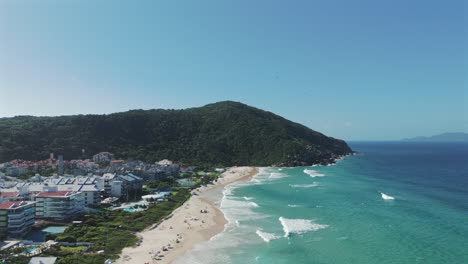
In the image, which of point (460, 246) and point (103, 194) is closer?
point (460, 246)

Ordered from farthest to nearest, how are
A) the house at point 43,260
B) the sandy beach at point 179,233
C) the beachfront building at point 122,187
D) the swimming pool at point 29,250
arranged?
1. the beachfront building at point 122,187
2. the sandy beach at point 179,233
3. the swimming pool at point 29,250
4. the house at point 43,260

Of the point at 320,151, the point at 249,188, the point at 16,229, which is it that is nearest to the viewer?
the point at 16,229

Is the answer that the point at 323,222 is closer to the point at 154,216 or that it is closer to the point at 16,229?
the point at 154,216

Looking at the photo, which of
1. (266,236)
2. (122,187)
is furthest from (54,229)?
(266,236)

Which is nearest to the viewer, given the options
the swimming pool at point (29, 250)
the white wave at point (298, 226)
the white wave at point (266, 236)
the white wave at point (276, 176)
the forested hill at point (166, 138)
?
the swimming pool at point (29, 250)

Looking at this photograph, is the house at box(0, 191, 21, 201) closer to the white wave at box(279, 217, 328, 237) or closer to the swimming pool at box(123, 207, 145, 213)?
the swimming pool at box(123, 207, 145, 213)

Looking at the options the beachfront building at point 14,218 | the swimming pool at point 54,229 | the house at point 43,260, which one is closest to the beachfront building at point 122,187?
the swimming pool at point 54,229

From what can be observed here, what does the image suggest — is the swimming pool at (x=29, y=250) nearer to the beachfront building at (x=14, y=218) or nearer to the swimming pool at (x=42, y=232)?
the swimming pool at (x=42, y=232)

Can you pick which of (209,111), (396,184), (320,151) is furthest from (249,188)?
(209,111)
